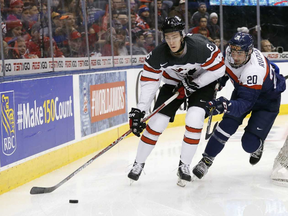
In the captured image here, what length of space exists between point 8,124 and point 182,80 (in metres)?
1.24

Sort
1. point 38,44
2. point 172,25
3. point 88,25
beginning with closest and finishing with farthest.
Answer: point 172,25, point 38,44, point 88,25

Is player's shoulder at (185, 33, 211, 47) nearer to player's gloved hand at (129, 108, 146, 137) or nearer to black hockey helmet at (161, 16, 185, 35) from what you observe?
black hockey helmet at (161, 16, 185, 35)

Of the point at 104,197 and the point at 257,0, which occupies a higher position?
the point at 257,0

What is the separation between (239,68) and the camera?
368 cm

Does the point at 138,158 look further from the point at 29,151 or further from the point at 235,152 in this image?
the point at 235,152

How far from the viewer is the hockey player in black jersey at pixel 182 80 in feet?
11.6

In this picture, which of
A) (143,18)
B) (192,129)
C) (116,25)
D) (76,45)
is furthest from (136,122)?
(143,18)

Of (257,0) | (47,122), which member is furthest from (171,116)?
(257,0)

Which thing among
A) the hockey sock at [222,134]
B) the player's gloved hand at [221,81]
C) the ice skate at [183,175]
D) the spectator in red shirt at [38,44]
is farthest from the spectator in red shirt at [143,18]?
the ice skate at [183,175]

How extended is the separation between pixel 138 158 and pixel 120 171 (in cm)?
52

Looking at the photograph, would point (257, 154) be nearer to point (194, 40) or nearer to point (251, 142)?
point (251, 142)

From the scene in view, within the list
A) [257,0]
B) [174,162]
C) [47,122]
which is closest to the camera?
[47,122]

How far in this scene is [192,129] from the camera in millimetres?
3615

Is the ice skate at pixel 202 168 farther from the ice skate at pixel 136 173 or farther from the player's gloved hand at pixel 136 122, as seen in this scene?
the player's gloved hand at pixel 136 122
